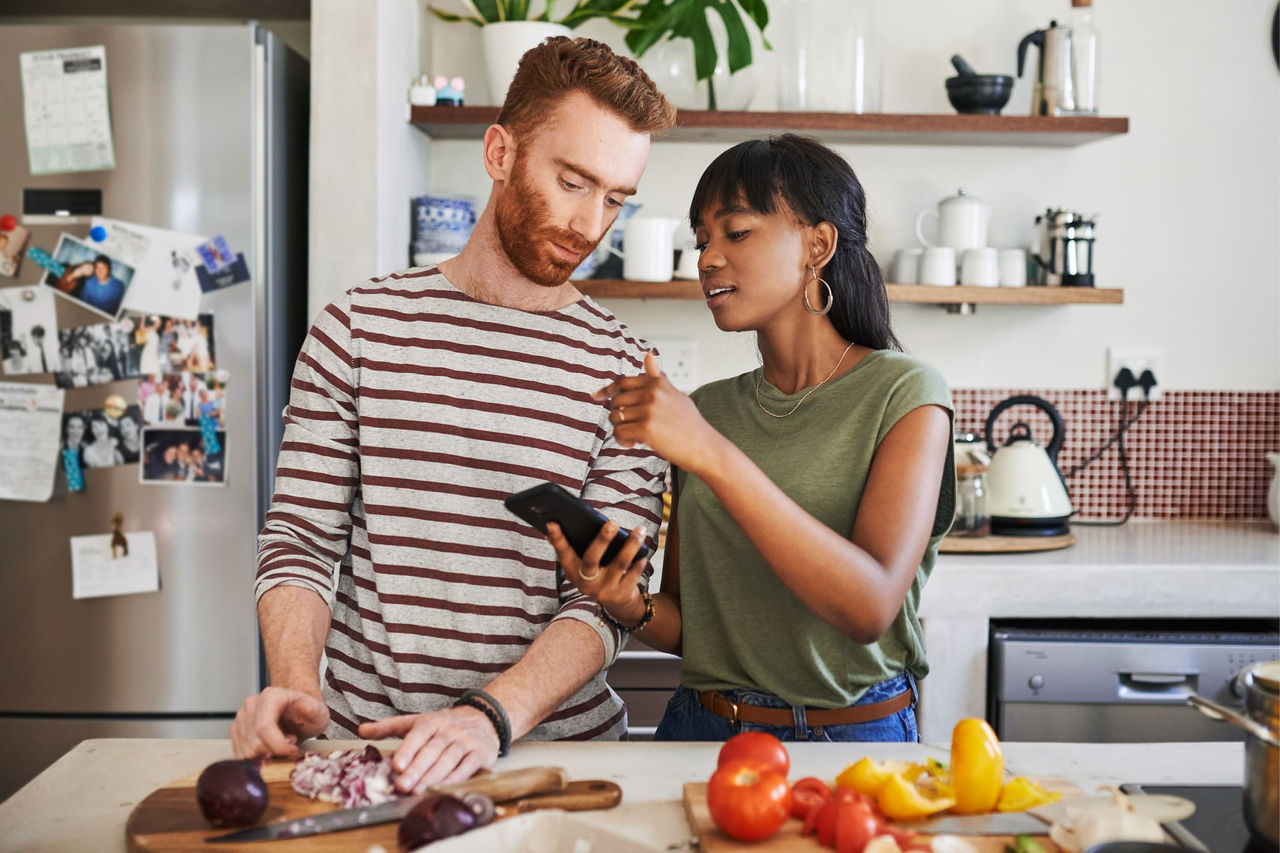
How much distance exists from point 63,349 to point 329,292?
52cm

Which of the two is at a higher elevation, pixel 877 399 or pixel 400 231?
pixel 400 231

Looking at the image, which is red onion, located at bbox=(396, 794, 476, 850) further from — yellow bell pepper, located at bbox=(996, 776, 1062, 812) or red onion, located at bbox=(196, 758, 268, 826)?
yellow bell pepper, located at bbox=(996, 776, 1062, 812)

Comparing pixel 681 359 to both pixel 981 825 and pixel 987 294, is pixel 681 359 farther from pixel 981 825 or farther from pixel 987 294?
pixel 981 825

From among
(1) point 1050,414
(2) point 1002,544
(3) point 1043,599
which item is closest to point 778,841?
(3) point 1043,599

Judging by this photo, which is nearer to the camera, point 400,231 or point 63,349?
point 63,349

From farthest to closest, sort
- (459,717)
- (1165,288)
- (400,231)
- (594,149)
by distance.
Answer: (1165,288) → (400,231) → (594,149) → (459,717)

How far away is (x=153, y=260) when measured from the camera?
2193 millimetres

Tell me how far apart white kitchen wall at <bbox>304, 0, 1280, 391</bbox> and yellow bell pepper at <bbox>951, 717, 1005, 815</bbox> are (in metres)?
1.89

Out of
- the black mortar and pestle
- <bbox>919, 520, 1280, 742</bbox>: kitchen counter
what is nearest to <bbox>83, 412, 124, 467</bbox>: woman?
<bbox>919, 520, 1280, 742</bbox>: kitchen counter

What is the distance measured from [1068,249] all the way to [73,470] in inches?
85.8

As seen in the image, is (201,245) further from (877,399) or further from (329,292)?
(877,399)

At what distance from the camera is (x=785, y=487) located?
125 centimetres

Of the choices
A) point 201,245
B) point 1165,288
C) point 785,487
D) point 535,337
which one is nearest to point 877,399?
point 785,487

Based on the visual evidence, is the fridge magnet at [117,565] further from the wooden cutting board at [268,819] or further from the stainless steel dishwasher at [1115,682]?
the stainless steel dishwasher at [1115,682]
